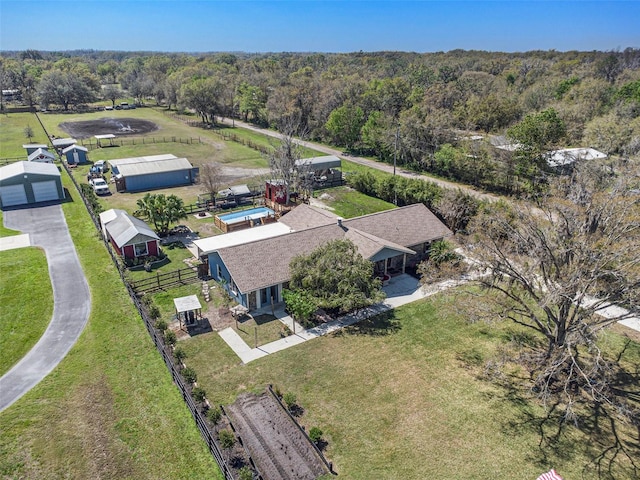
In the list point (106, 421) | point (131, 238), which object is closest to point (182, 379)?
point (106, 421)

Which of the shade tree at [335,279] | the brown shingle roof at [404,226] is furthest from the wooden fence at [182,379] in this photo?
the brown shingle roof at [404,226]

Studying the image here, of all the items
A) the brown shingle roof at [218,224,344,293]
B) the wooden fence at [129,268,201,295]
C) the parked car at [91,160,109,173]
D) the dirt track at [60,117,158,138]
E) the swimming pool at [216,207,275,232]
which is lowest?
the wooden fence at [129,268,201,295]

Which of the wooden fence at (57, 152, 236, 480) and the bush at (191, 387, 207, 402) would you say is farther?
the bush at (191, 387, 207, 402)

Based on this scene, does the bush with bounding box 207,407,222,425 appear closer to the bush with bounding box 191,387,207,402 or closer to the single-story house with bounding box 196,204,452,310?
the bush with bounding box 191,387,207,402

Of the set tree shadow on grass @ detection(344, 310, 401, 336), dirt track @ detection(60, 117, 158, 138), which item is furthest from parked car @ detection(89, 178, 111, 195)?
tree shadow on grass @ detection(344, 310, 401, 336)

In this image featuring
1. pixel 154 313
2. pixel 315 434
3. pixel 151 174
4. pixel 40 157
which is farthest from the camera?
pixel 40 157

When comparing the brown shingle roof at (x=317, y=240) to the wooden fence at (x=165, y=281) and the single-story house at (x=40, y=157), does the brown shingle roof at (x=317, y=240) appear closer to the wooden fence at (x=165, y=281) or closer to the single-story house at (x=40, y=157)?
the wooden fence at (x=165, y=281)

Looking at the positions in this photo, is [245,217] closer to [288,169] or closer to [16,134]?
[288,169]
